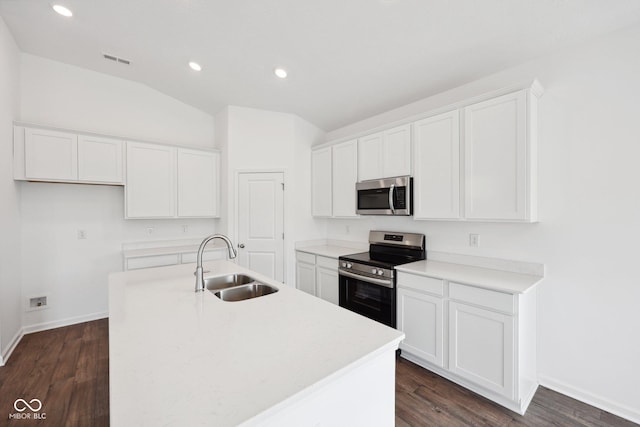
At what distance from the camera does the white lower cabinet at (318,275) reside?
11.3ft

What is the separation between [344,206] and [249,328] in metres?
2.56

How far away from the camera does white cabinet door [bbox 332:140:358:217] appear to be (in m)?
3.53

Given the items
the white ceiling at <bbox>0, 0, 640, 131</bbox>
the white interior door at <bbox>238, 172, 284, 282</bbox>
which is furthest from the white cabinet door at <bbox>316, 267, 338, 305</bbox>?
the white ceiling at <bbox>0, 0, 640, 131</bbox>

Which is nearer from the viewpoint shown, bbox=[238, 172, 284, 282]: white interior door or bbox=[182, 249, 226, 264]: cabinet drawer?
bbox=[182, 249, 226, 264]: cabinet drawer

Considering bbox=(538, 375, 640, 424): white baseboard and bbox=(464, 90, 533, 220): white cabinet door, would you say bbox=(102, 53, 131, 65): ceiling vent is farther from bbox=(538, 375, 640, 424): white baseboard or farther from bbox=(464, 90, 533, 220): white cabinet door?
bbox=(538, 375, 640, 424): white baseboard

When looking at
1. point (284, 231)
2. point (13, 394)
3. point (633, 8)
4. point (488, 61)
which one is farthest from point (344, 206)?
point (13, 394)

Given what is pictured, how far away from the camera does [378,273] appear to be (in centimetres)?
279

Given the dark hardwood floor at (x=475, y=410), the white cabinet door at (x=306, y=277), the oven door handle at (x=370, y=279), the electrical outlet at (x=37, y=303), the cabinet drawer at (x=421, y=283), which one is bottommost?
the dark hardwood floor at (x=475, y=410)

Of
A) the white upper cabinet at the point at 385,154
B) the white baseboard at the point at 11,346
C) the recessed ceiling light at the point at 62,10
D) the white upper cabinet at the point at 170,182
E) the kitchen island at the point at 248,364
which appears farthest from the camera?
the white upper cabinet at the point at 170,182

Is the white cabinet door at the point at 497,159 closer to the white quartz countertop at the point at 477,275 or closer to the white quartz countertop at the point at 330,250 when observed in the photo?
the white quartz countertop at the point at 477,275

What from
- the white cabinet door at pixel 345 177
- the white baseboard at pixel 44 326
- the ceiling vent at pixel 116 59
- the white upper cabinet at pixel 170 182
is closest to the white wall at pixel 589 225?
the white cabinet door at pixel 345 177

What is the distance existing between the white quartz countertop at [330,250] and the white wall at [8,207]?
3068mm

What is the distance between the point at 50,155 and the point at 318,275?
3.35m

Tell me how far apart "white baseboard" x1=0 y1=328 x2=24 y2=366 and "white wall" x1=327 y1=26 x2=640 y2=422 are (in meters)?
4.72
